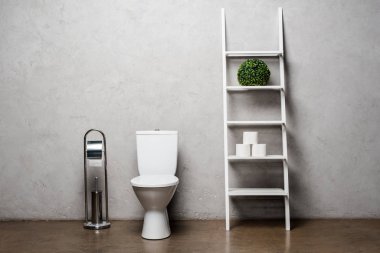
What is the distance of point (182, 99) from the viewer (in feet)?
10.3

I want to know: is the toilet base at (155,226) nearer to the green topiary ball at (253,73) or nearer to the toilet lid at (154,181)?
the toilet lid at (154,181)

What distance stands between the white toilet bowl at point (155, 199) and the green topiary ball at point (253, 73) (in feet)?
3.34

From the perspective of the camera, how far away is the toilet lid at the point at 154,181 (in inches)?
96.0

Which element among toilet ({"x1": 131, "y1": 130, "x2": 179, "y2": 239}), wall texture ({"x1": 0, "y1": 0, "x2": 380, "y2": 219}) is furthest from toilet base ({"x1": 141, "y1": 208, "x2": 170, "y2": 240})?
wall texture ({"x1": 0, "y1": 0, "x2": 380, "y2": 219})

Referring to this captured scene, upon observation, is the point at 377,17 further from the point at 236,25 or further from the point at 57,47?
the point at 57,47

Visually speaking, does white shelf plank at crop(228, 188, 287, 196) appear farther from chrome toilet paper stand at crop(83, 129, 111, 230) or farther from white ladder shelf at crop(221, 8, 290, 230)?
chrome toilet paper stand at crop(83, 129, 111, 230)

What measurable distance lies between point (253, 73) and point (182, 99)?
68 centimetres

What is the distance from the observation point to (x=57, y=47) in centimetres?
317

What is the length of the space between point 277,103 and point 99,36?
1.71 meters

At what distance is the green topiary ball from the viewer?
9.41 feet

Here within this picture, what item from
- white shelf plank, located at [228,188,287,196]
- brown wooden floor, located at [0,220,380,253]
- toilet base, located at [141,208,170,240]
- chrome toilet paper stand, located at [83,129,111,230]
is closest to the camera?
brown wooden floor, located at [0,220,380,253]

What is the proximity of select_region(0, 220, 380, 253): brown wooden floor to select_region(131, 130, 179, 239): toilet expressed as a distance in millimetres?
126

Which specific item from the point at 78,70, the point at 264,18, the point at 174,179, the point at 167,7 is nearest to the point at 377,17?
the point at 264,18

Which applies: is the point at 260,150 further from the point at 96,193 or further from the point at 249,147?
the point at 96,193
